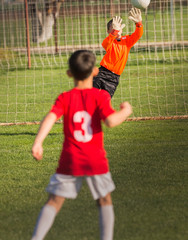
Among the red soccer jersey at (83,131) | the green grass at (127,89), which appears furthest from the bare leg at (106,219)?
the green grass at (127,89)

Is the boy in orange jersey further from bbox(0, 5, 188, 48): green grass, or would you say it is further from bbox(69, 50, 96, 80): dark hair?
bbox(0, 5, 188, 48): green grass

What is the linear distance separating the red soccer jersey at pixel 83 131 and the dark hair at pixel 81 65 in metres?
0.12

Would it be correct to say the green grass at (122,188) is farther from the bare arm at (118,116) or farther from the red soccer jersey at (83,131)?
the bare arm at (118,116)

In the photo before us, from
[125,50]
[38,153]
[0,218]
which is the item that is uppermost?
[125,50]

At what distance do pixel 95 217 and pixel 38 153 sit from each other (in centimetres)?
126

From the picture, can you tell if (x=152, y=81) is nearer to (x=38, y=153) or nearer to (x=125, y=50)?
(x=125, y=50)

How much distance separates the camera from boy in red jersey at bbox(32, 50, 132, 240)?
3441mm

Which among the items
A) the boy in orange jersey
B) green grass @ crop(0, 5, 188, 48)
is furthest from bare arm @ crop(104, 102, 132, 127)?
green grass @ crop(0, 5, 188, 48)

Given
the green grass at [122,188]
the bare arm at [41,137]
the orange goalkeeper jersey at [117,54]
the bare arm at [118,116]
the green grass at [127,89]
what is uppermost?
the orange goalkeeper jersey at [117,54]

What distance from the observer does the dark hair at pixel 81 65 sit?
3512 mm

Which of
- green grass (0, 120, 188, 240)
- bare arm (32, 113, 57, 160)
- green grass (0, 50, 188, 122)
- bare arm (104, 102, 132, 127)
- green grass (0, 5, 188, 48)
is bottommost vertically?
green grass (0, 120, 188, 240)

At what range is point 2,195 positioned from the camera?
514 centimetres

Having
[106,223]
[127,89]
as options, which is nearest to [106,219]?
[106,223]

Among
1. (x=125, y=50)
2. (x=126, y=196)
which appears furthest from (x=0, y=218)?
(x=125, y=50)
